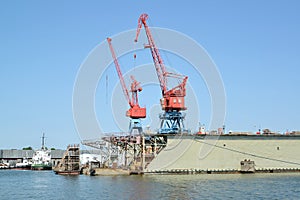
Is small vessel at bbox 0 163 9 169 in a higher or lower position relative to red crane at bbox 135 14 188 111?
lower

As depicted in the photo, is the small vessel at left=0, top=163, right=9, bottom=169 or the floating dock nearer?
the floating dock

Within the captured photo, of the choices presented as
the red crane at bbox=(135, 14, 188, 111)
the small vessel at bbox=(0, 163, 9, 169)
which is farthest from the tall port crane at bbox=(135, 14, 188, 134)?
the small vessel at bbox=(0, 163, 9, 169)

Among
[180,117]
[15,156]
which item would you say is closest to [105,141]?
[180,117]

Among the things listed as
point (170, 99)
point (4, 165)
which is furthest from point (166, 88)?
point (4, 165)

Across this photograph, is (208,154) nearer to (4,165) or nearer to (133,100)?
(133,100)

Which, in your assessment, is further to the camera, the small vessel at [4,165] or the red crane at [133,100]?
the small vessel at [4,165]

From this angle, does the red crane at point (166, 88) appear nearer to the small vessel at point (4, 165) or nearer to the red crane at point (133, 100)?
the red crane at point (133, 100)

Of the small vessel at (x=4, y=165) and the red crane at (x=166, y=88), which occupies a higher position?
the red crane at (x=166, y=88)

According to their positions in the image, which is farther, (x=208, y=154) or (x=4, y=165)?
(x=4, y=165)

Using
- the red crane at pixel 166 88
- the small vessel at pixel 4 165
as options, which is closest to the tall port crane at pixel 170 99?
the red crane at pixel 166 88

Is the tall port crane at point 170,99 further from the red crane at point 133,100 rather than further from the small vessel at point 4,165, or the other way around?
the small vessel at point 4,165

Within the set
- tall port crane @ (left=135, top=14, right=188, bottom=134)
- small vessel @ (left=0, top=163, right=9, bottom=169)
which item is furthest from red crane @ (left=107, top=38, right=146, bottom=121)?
small vessel @ (left=0, top=163, right=9, bottom=169)

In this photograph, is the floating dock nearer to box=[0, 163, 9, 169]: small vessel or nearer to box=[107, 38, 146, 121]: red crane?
box=[107, 38, 146, 121]: red crane

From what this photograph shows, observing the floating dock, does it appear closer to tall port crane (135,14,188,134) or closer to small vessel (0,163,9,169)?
tall port crane (135,14,188,134)
